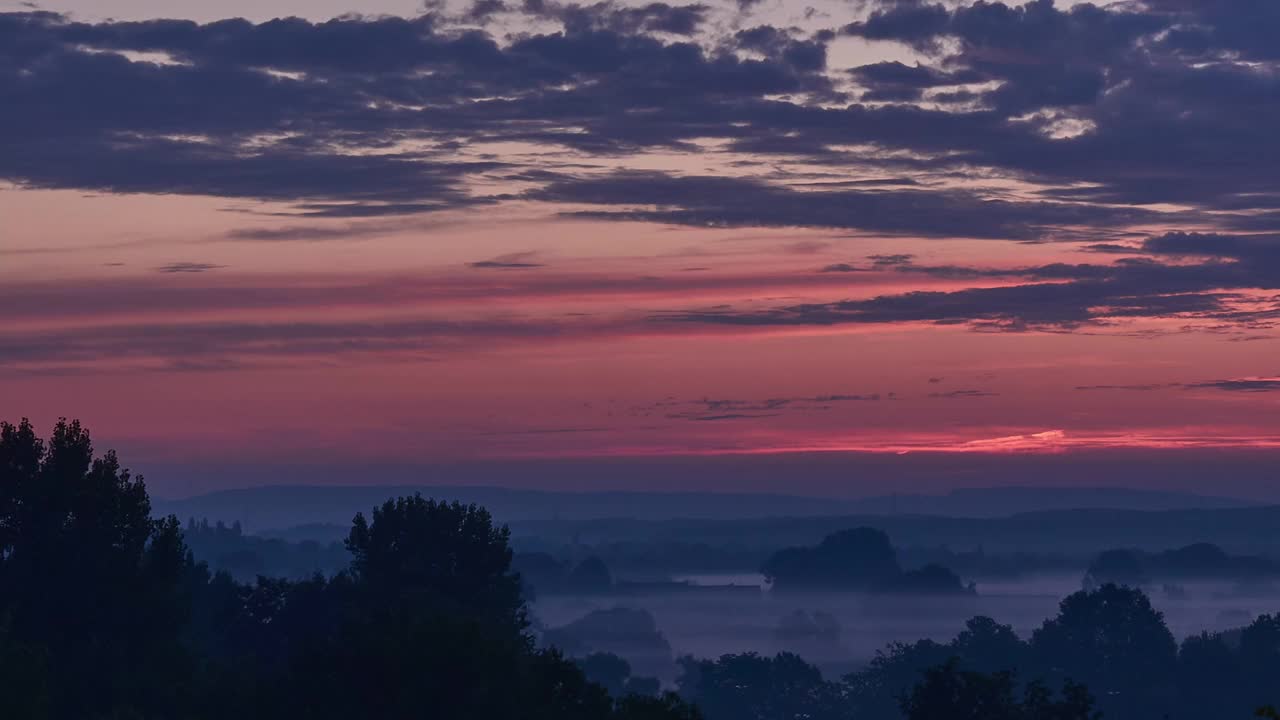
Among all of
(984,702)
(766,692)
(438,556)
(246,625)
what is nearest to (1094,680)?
(766,692)

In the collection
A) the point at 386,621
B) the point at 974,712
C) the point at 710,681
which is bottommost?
the point at 710,681

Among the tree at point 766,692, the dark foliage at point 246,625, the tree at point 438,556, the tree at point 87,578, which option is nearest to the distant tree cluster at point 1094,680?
the tree at point 766,692

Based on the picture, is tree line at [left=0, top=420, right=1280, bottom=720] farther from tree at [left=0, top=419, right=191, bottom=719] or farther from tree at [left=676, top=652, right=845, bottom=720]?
tree at [left=676, top=652, right=845, bottom=720]

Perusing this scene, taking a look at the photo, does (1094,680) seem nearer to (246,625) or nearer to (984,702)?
(246,625)

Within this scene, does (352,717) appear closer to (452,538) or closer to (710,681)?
(452,538)

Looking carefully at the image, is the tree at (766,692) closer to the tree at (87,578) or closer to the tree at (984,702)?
the tree at (87,578)

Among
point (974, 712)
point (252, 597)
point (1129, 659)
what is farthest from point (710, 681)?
point (974, 712)

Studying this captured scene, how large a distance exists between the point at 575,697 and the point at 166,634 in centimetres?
2356

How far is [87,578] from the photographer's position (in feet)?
254

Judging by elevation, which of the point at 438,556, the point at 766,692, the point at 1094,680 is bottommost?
the point at 1094,680

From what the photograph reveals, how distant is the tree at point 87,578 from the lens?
235 feet

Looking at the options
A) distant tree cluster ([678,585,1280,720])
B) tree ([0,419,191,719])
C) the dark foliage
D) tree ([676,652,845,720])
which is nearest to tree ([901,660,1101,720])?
the dark foliage

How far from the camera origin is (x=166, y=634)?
75.8m

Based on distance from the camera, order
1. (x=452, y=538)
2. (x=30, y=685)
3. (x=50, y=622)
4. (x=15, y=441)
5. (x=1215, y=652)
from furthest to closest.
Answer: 1. (x=1215, y=652)
2. (x=452, y=538)
3. (x=15, y=441)
4. (x=50, y=622)
5. (x=30, y=685)
